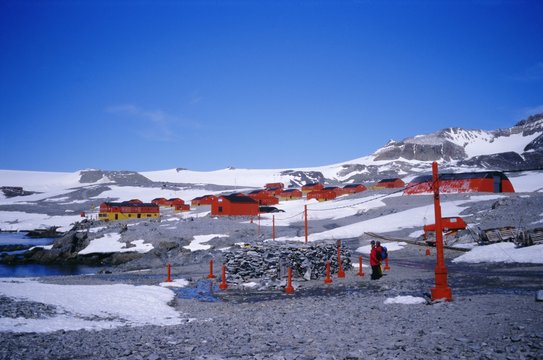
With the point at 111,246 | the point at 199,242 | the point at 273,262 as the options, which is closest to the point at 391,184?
the point at 199,242

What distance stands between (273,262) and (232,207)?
186 ft

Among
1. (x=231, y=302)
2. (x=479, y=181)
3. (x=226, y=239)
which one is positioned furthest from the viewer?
(x=479, y=181)

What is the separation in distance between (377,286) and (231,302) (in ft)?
22.5

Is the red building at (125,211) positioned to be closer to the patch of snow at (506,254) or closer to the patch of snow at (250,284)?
the patch of snow at (250,284)

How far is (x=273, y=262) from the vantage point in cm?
2322

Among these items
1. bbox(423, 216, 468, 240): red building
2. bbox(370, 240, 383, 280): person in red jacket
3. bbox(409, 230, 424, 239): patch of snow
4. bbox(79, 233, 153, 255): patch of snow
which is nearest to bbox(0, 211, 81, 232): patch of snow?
bbox(79, 233, 153, 255): patch of snow

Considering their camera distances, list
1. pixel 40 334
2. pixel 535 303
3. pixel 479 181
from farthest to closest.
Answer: pixel 479 181
pixel 535 303
pixel 40 334

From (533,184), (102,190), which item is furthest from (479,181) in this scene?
(102,190)

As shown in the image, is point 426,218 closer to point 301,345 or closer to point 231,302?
point 231,302

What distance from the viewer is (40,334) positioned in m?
9.99

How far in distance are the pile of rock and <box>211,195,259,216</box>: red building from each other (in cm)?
5539

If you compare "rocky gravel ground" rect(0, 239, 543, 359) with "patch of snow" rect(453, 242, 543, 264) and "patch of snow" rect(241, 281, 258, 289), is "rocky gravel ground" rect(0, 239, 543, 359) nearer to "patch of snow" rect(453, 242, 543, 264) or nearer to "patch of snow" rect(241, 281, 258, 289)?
"patch of snow" rect(241, 281, 258, 289)

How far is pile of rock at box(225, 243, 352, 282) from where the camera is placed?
76.1 feet

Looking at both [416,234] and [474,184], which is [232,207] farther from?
[474,184]
